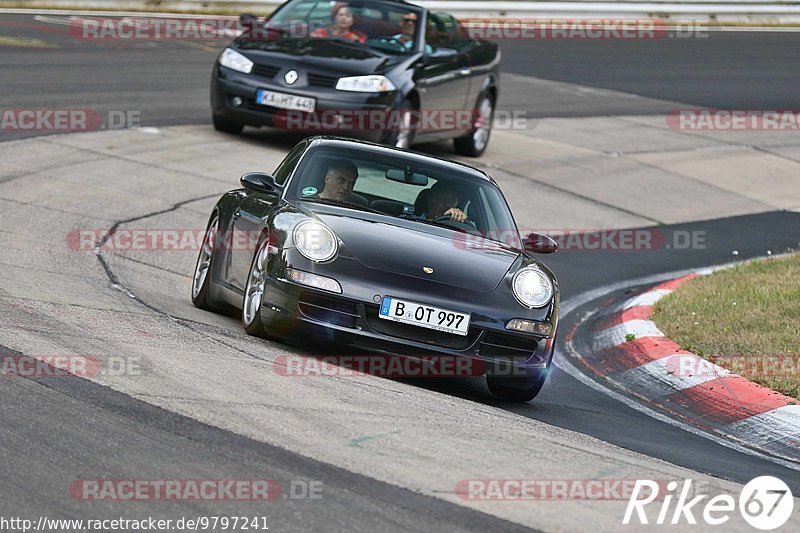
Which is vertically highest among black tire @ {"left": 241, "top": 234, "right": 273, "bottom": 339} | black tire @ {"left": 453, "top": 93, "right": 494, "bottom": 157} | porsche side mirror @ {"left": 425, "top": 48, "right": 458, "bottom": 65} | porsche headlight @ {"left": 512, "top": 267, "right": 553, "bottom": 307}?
porsche side mirror @ {"left": 425, "top": 48, "right": 458, "bottom": 65}

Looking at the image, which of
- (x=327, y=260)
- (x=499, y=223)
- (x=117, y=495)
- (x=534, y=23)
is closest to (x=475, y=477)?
(x=117, y=495)

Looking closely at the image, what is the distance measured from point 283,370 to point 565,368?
3070 mm

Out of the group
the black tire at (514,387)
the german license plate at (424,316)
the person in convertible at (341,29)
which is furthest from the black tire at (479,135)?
the german license plate at (424,316)

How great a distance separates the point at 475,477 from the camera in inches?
213

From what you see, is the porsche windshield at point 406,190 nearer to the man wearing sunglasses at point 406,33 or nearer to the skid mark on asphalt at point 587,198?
the skid mark on asphalt at point 587,198

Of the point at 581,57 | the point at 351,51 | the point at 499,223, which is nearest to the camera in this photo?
the point at 499,223

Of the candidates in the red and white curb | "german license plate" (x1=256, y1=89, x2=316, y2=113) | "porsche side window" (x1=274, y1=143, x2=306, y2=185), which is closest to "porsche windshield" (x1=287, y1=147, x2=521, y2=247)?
"porsche side window" (x1=274, y1=143, x2=306, y2=185)

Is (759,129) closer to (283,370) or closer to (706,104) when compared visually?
(706,104)

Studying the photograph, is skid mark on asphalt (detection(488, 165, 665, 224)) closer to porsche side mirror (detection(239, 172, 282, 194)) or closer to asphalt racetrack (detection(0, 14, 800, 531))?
asphalt racetrack (detection(0, 14, 800, 531))

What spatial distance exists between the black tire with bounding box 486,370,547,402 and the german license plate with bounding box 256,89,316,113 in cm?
769

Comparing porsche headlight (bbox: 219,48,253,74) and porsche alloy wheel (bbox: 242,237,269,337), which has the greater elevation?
porsche headlight (bbox: 219,48,253,74)

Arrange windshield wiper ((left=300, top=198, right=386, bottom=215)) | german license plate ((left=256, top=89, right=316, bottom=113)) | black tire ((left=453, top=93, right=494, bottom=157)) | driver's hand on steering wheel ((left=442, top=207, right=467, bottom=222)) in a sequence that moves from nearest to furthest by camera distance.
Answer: windshield wiper ((left=300, top=198, right=386, bottom=215)), driver's hand on steering wheel ((left=442, top=207, right=467, bottom=222)), german license plate ((left=256, top=89, right=316, bottom=113)), black tire ((left=453, top=93, right=494, bottom=157))

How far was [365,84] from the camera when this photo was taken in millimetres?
15242

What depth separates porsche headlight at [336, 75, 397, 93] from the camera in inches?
599
